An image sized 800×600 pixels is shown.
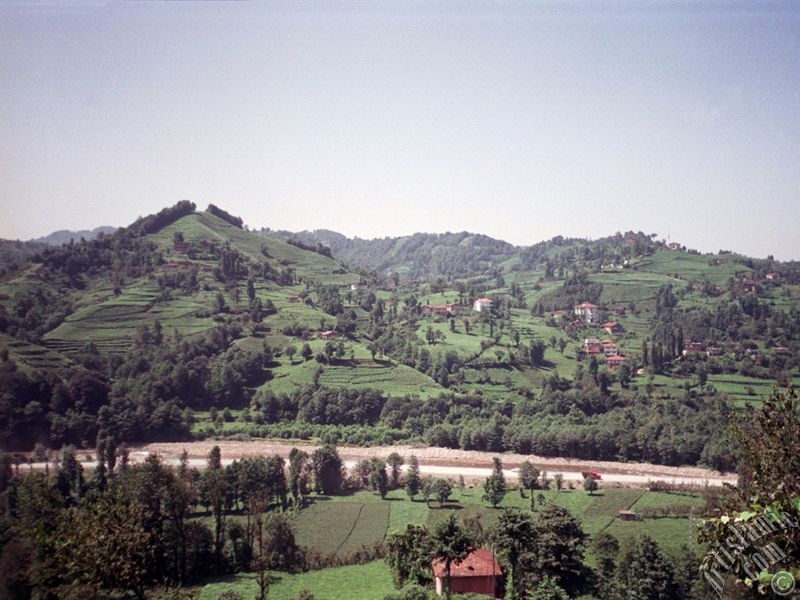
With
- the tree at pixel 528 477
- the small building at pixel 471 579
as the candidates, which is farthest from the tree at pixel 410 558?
the tree at pixel 528 477

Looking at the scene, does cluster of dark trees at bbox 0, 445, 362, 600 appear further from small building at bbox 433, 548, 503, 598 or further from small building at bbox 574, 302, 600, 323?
small building at bbox 574, 302, 600, 323

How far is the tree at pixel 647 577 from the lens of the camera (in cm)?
2456

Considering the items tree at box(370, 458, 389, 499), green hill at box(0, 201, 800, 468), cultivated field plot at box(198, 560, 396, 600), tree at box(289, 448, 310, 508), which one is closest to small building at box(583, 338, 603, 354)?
green hill at box(0, 201, 800, 468)

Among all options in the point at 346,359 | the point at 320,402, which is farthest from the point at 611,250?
the point at 320,402

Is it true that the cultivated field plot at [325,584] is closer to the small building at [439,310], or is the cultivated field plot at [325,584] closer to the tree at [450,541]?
the tree at [450,541]

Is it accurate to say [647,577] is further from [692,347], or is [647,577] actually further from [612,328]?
[612,328]

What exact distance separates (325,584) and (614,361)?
67318mm

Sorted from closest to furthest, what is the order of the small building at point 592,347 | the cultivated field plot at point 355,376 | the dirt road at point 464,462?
the dirt road at point 464,462 → the cultivated field plot at point 355,376 → the small building at point 592,347

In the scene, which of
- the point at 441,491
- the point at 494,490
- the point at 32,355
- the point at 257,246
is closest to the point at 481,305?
the point at 257,246

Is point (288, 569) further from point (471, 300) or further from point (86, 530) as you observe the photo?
point (471, 300)

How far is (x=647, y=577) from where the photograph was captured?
25.0 m

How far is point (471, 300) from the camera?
115 m

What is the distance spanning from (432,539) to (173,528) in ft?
49.5

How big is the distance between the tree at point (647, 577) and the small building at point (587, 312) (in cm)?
8767
